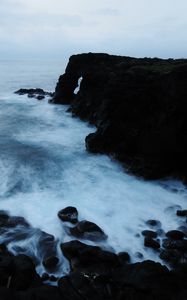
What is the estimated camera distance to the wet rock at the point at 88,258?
9.61 metres

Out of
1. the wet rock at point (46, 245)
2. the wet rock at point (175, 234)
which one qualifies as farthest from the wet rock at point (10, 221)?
the wet rock at point (175, 234)

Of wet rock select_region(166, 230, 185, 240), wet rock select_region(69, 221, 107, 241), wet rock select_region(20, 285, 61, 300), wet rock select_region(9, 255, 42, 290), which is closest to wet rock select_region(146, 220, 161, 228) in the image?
wet rock select_region(166, 230, 185, 240)

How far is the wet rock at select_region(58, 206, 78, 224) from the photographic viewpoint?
1272 cm

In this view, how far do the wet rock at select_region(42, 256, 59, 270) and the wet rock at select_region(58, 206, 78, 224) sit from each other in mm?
2421

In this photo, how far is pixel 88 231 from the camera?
12.0 metres

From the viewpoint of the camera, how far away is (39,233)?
11.9 m

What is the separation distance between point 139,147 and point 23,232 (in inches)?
338

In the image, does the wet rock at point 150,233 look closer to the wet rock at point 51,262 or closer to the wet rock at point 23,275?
the wet rock at point 51,262

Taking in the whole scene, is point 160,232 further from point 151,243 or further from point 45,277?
point 45,277

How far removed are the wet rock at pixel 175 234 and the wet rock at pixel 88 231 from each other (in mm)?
2259

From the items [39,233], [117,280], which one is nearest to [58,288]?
[117,280]

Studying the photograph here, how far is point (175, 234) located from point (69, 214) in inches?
160

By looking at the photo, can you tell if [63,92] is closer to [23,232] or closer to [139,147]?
[139,147]

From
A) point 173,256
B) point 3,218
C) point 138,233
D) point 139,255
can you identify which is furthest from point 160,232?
point 3,218
